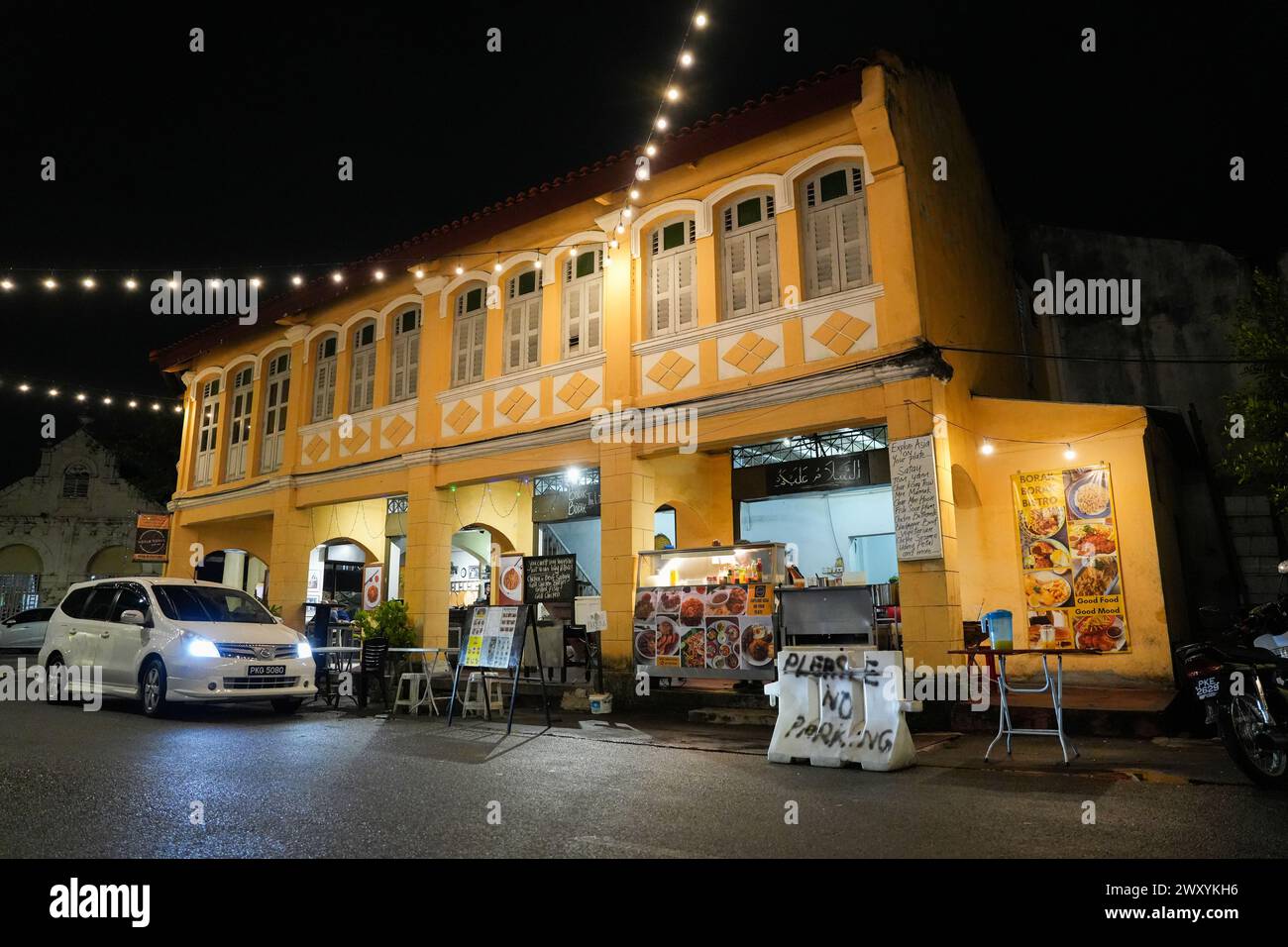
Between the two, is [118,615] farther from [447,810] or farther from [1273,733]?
[1273,733]

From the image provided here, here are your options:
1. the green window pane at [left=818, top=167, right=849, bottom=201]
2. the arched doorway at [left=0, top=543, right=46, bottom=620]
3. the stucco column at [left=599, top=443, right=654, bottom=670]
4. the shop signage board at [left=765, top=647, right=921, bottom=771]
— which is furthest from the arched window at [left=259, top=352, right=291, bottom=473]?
the arched doorway at [left=0, top=543, right=46, bottom=620]

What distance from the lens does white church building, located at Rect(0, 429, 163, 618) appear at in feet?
108

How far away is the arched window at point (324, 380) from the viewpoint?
640 inches

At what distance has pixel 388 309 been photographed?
15383 mm

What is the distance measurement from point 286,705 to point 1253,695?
1063 centimetres

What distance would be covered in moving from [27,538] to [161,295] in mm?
27708

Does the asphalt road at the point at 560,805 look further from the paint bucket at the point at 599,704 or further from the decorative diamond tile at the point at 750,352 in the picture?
the decorative diamond tile at the point at 750,352

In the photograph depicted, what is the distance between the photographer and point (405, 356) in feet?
49.6

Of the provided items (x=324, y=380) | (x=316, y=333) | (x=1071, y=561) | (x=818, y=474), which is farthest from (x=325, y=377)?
(x=1071, y=561)

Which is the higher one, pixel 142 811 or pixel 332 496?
pixel 332 496

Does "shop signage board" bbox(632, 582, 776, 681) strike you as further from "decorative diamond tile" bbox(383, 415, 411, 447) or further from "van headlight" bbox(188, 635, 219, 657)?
"decorative diamond tile" bbox(383, 415, 411, 447)

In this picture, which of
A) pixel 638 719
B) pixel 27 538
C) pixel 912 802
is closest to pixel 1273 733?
pixel 912 802

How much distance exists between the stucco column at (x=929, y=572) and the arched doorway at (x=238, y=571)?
791 inches

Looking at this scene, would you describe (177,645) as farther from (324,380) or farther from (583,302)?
(324,380)
